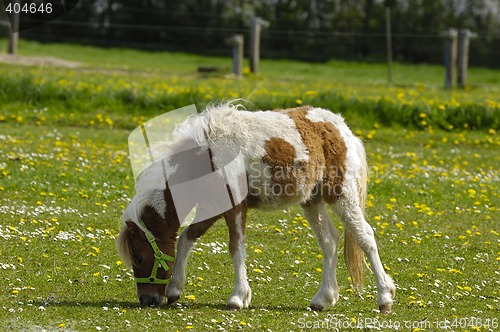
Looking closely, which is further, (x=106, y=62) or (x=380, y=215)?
(x=106, y=62)

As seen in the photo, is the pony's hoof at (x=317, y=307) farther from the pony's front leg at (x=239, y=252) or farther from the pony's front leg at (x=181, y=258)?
the pony's front leg at (x=181, y=258)

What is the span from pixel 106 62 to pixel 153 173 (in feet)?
77.3

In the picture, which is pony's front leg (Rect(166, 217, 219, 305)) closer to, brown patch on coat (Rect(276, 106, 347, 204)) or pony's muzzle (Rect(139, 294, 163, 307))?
pony's muzzle (Rect(139, 294, 163, 307))

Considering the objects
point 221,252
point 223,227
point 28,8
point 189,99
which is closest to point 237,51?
point 189,99

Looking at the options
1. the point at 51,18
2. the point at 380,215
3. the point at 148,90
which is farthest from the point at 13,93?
the point at 51,18

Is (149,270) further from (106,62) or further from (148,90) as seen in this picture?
(106,62)

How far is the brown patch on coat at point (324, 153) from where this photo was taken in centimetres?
800

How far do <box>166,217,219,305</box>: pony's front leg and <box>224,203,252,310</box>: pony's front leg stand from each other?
0.73ft

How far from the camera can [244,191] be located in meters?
7.68

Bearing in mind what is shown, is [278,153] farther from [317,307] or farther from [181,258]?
[317,307]

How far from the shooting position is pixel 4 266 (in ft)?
27.5

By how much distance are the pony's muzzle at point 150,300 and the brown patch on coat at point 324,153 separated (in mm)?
1913

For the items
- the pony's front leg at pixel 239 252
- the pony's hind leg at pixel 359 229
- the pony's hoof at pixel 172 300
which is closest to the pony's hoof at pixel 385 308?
the pony's hind leg at pixel 359 229

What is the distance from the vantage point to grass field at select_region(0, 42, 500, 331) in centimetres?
747
